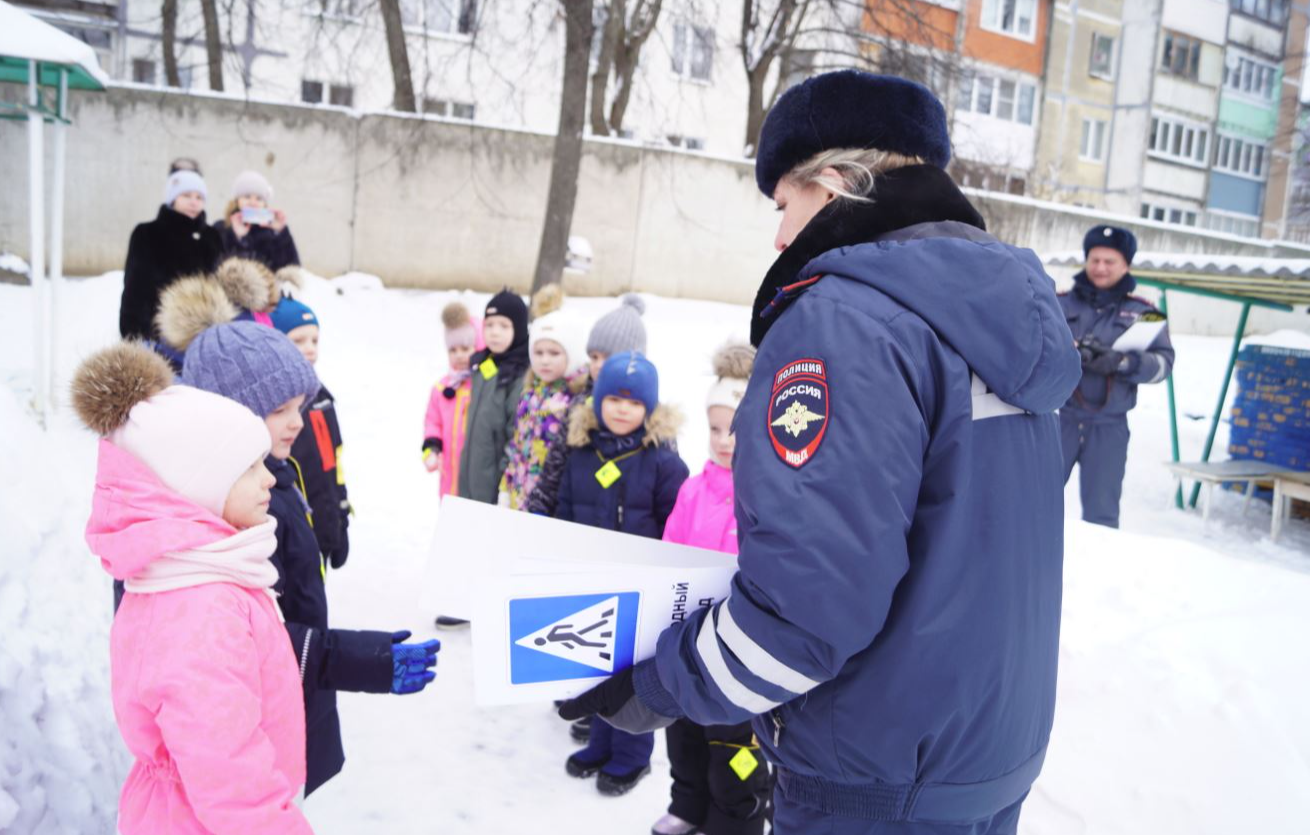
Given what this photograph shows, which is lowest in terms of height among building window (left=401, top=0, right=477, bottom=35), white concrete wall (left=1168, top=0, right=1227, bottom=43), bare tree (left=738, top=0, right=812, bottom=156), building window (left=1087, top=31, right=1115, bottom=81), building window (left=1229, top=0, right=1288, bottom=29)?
bare tree (left=738, top=0, right=812, bottom=156)

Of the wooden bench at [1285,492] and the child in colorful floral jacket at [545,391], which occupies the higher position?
the child in colorful floral jacket at [545,391]

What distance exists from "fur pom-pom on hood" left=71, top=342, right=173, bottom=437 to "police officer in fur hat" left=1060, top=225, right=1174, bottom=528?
18.9 feet

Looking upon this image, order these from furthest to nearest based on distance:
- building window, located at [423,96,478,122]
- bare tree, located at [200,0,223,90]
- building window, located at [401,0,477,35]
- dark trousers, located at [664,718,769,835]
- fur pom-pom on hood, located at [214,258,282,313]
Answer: building window, located at [423,96,478,122], building window, located at [401,0,477,35], bare tree, located at [200,0,223,90], fur pom-pom on hood, located at [214,258,282,313], dark trousers, located at [664,718,769,835]

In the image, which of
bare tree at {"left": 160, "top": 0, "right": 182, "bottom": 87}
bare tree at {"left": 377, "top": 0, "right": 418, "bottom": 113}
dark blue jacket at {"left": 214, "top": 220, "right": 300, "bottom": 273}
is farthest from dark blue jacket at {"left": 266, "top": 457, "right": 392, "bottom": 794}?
bare tree at {"left": 160, "top": 0, "right": 182, "bottom": 87}

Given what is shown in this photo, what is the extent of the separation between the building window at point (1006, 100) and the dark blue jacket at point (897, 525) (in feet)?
100

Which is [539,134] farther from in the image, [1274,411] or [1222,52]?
[1222,52]

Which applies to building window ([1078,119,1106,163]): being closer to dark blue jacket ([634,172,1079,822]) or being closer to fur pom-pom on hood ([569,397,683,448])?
fur pom-pom on hood ([569,397,683,448])

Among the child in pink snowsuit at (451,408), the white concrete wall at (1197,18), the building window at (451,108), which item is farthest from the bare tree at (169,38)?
the white concrete wall at (1197,18)

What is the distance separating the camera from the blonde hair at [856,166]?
1.57 meters

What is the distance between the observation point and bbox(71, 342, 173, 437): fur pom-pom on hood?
191 cm

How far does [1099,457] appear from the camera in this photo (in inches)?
250

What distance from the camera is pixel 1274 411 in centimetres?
862

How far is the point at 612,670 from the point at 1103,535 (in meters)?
3.84

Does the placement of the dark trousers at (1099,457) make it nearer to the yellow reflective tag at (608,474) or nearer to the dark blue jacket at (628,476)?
the dark blue jacket at (628,476)
